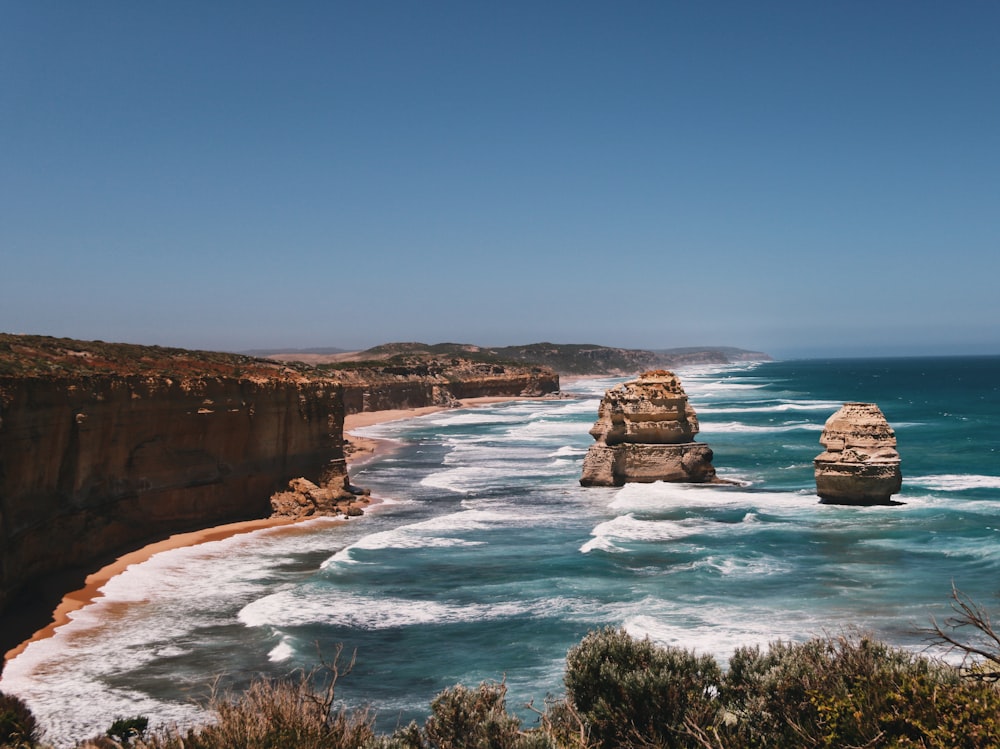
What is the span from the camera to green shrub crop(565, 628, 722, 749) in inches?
380

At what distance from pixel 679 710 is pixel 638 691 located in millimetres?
495

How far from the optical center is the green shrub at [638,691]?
966 cm

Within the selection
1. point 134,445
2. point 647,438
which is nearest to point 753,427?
point 647,438

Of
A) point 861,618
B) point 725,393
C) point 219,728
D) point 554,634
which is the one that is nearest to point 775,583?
point 861,618

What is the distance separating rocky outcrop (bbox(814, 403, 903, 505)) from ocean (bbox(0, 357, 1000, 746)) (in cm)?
61

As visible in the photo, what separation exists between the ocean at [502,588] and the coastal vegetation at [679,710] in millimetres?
2078

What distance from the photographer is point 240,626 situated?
1788cm

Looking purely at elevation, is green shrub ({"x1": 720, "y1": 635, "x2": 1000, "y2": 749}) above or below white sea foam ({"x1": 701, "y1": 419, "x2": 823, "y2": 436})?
above

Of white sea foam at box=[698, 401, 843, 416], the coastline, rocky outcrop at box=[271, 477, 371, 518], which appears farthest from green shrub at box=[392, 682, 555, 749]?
white sea foam at box=[698, 401, 843, 416]

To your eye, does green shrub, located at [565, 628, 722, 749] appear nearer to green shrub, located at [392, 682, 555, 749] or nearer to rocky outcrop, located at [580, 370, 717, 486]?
green shrub, located at [392, 682, 555, 749]

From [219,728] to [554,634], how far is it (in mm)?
10054

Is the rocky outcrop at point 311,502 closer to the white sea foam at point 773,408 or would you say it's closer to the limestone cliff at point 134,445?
the limestone cliff at point 134,445

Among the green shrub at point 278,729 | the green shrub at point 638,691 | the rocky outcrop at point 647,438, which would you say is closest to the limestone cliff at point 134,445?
the rocky outcrop at point 647,438

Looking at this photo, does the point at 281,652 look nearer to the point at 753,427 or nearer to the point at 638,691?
the point at 638,691
